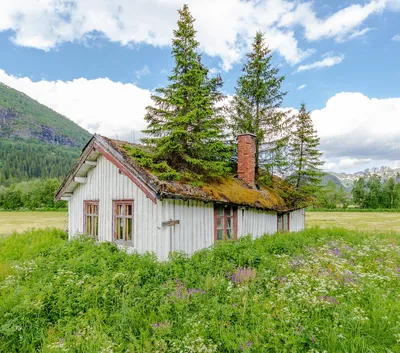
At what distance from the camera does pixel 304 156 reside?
2402 centimetres

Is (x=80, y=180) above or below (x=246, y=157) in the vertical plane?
below

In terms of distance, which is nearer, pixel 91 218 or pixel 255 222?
pixel 91 218

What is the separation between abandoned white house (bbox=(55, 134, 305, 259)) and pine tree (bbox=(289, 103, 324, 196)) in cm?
889

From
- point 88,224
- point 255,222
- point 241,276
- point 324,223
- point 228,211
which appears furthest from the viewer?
point 324,223

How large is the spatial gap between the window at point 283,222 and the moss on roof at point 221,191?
726mm

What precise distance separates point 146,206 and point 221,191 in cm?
403

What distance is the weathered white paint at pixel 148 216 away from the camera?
390 inches

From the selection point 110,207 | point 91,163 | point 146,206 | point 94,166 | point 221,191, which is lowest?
point 110,207

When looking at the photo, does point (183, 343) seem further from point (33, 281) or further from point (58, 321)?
point (33, 281)

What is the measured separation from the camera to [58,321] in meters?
5.68

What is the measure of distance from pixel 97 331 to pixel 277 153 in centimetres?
1609

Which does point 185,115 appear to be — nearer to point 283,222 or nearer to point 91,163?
point 91,163

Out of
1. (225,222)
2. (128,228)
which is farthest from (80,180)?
(225,222)

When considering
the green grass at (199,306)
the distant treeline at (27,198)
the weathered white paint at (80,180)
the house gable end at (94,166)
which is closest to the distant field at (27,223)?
Result: the house gable end at (94,166)
